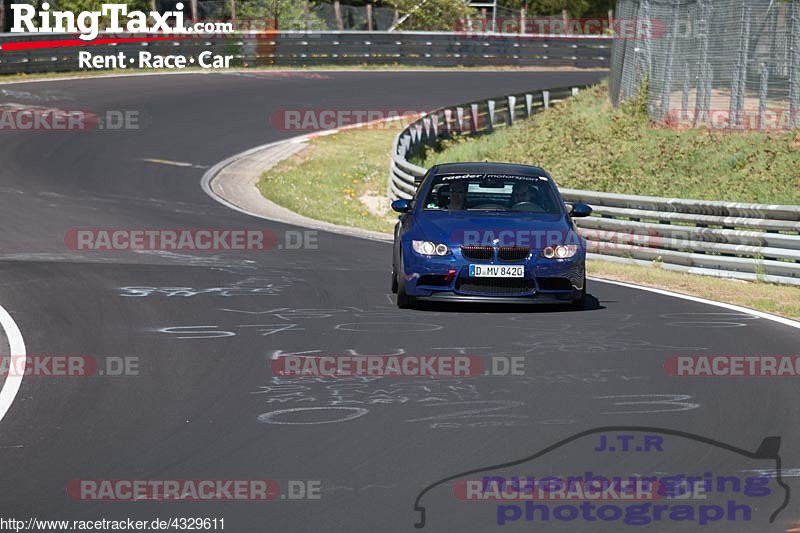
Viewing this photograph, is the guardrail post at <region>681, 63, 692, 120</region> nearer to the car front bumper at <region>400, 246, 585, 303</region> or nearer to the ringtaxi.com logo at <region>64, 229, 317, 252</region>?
the ringtaxi.com logo at <region>64, 229, 317, 252</region>

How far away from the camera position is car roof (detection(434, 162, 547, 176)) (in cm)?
1534

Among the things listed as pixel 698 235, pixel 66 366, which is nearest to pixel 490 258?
pixel 66 366

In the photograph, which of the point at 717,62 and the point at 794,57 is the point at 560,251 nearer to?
the point at 794,57

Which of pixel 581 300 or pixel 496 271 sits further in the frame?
pixel 581 300

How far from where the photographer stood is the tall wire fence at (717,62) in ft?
88.3

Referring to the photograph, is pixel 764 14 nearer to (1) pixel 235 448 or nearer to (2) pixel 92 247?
(2) pixel 92 247

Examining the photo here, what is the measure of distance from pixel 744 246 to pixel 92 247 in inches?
364

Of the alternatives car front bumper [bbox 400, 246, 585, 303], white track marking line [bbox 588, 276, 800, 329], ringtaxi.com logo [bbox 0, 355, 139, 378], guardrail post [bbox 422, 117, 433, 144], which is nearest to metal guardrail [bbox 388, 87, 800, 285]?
white track marking line [bbox 588, 276, 800, 329]

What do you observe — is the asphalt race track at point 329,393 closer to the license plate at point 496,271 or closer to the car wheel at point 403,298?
the car wheel at point 403,298

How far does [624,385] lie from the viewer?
10.2m

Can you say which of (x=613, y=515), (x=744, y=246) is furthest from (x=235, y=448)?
(x=744, y=246)

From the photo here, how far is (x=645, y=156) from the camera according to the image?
97.2 ft

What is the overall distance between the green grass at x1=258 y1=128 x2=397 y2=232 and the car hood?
1012 cm

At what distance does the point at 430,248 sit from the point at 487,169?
1.95m
